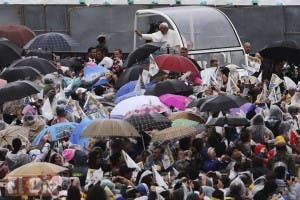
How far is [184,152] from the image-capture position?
32.3m

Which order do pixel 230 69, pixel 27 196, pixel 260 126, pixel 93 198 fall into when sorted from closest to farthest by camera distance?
pixel 93 198 → pixel 27 196 → pixel 260 126 → pixel 230 69

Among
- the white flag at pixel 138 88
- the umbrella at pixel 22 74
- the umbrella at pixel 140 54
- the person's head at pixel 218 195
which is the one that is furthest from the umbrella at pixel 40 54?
the person's head at pixel 218 195

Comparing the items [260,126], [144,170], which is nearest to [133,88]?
[260,126]

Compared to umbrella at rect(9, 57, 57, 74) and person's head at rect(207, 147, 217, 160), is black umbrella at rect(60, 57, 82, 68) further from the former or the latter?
person's head at rect(207, 147, 217, 160)

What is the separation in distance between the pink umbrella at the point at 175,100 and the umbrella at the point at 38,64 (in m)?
4.02

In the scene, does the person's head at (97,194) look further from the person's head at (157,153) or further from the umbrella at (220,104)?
the umbrella at (220,104)

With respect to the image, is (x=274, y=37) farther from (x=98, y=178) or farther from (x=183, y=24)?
(x=98, y=178)

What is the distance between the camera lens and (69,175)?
99.3 ft

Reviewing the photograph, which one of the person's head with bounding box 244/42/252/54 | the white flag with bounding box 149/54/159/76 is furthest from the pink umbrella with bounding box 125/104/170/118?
the person's head with bounding box 244/42/252/54

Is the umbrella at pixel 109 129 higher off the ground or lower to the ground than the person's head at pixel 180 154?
higher

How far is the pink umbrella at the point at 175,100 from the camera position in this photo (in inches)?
1394

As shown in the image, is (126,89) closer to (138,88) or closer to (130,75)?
(138,88)

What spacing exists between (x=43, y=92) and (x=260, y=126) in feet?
18.6

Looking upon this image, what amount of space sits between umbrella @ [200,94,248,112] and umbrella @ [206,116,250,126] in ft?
0.91
